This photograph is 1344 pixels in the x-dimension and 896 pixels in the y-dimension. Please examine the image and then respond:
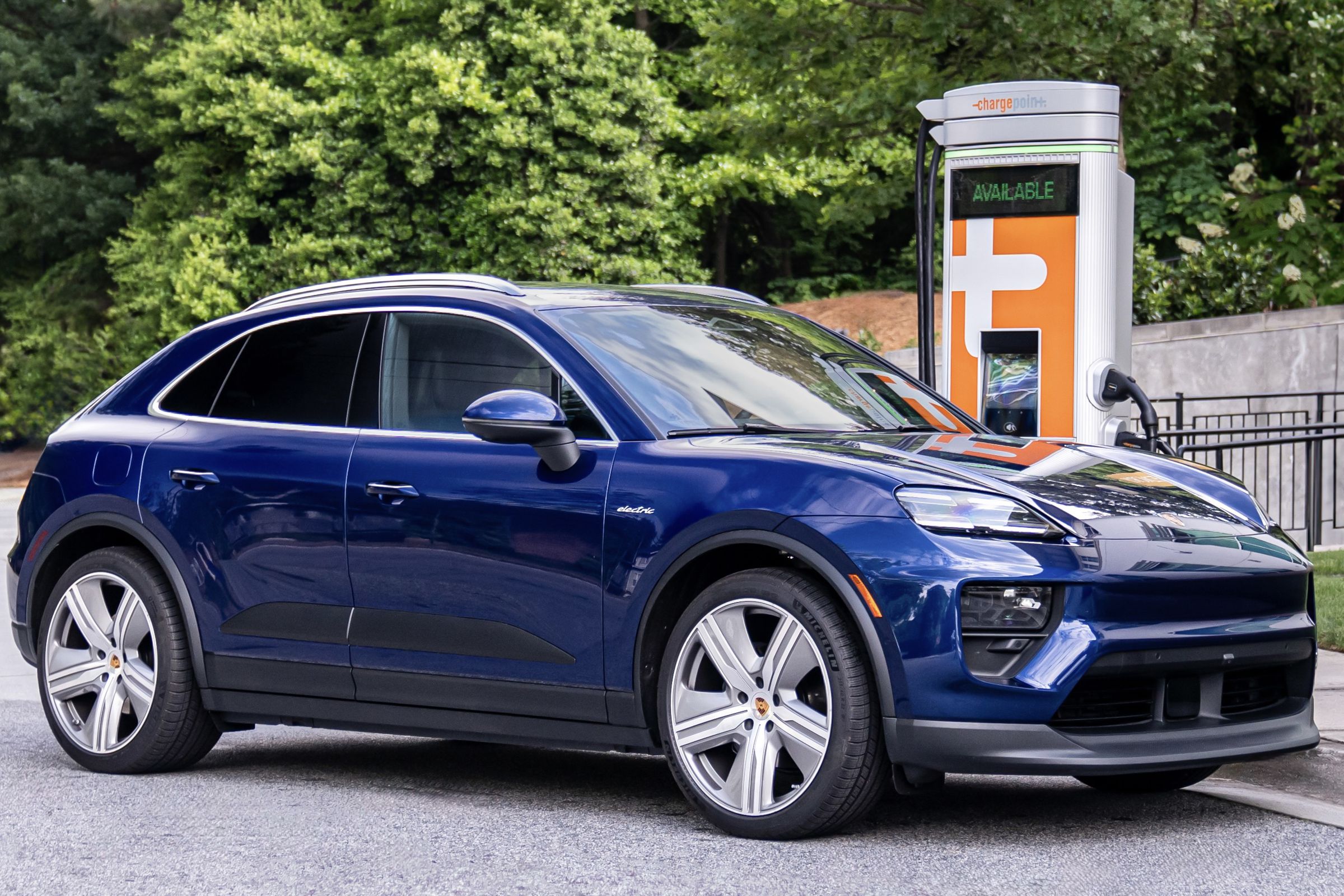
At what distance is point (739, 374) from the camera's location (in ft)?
19.8

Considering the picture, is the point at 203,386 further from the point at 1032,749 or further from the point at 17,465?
the point at 17,465

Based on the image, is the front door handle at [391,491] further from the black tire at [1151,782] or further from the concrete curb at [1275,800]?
the concrete curb at [1275,800]

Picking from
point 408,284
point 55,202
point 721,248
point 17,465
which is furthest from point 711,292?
point 17,465

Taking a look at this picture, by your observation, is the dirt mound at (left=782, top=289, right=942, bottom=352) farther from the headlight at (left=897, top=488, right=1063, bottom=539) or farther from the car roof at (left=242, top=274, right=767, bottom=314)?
the headlight at (left=897, top=488, right=1063, bottom=539)

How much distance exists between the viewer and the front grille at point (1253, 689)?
5266 millimetres

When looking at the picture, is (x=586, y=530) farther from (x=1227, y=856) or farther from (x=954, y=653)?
(x=1227, y=856)

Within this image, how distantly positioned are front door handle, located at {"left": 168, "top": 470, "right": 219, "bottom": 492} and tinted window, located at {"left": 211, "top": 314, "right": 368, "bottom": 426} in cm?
26

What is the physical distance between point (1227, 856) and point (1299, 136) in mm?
23694

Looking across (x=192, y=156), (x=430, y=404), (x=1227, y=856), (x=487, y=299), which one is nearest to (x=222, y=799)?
(x=430, y=404)

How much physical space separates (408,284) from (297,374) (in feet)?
1.75

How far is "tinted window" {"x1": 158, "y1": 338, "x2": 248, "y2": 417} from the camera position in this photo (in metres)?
6.83

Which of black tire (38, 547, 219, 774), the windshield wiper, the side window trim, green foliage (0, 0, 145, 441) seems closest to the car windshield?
the windshield wiper

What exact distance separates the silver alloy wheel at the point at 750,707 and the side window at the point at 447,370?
104 centimetres

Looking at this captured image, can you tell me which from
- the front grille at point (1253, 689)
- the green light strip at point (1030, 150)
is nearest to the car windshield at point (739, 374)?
the front grille at point (1253, 689)
